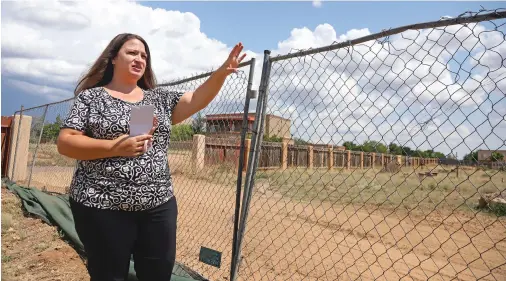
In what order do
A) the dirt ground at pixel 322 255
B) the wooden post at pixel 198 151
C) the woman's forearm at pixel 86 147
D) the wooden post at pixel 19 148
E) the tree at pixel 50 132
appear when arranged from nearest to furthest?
1. the woman's forearm at pixel 86 147
2. the dirt ground at pixel 322 255
3. the wooden post at pixel 198 151
4. the tree at pixel 50 132
5. the wooden post at pixel 19 148

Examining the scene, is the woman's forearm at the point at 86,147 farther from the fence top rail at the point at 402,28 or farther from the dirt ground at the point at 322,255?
the dirt ground at the point at 322,255

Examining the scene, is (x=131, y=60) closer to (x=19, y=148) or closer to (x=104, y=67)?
(x=104, y=67)

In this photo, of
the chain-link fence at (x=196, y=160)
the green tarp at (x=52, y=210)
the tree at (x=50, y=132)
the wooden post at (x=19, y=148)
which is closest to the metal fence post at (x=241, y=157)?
the chain-link fence at (x=196, y=160)

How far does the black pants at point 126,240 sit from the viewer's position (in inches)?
69.2

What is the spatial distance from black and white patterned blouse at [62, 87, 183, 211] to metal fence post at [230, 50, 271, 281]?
88 cm

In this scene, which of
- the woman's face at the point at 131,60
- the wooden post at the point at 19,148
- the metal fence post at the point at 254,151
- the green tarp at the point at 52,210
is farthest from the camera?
the wooden post at the point at 19,148

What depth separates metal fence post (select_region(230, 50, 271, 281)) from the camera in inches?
107

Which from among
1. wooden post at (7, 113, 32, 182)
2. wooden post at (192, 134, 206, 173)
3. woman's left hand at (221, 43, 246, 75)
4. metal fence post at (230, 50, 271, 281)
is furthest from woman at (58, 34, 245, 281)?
wooden post at (7, 113, 32, 182)

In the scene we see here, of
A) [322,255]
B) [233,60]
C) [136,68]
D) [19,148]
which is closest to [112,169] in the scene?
[136,68]

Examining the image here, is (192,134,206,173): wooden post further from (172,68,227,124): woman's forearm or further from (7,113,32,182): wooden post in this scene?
(7,113,32,182): wooden post

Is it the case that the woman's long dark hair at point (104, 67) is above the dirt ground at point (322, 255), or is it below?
above

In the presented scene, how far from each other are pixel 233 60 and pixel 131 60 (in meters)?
0.54

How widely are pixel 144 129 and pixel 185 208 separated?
22.1 ft

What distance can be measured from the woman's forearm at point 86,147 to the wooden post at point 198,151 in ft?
8.75
